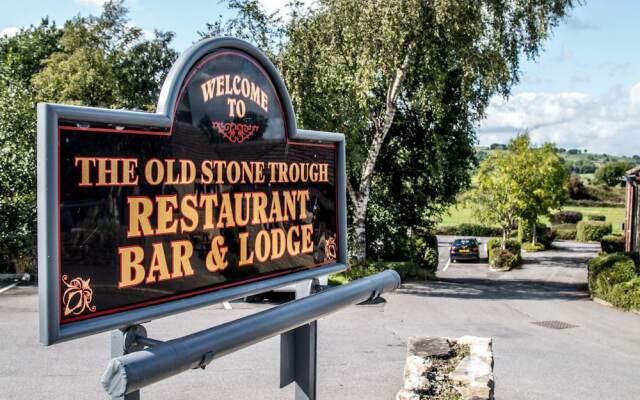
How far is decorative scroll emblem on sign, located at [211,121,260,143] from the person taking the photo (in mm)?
4391

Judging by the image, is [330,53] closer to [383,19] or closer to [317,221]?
[383,19]

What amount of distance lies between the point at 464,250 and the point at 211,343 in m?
44.3

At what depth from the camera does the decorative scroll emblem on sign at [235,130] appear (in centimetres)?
439

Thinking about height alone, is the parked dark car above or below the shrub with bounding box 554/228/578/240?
above

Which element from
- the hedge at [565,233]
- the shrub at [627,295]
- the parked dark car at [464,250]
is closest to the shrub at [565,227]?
the hedge at [565,233]

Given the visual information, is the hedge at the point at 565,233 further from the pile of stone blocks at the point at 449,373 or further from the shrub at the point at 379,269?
the pile of stone blocks at the point at 449,373

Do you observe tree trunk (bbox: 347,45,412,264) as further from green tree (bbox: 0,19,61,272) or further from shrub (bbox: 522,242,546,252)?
shrub (bbox: 522,242,546,252)

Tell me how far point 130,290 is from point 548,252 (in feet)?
188

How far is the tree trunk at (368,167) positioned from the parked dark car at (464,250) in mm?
20023

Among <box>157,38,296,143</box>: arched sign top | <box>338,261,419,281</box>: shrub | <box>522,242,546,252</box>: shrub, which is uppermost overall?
<box>157,38,296,143</box>: arched sign top

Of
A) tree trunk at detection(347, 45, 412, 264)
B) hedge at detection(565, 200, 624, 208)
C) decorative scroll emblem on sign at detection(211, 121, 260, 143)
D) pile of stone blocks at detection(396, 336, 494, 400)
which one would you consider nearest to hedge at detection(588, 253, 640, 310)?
tree trunk at detection(347, 45, 412, 264)

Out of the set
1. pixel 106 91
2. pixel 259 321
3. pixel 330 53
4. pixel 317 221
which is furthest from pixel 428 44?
pixel 259 321

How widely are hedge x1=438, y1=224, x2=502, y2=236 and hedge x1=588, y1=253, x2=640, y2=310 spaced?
4319cm

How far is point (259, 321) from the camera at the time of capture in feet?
13.3
